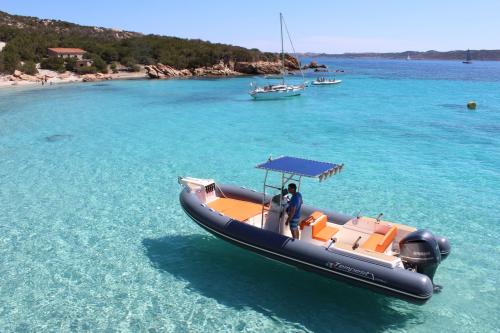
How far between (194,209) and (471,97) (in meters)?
46.2

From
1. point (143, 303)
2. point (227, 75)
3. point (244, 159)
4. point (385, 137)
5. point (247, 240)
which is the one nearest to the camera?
point (143, 303)

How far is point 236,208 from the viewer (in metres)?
9.98

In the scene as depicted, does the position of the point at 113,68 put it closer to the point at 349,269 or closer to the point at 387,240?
the point at 387,240

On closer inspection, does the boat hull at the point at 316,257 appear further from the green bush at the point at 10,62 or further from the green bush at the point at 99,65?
the green bush at the point at 99,65

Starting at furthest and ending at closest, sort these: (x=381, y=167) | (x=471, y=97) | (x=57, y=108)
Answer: (x=471, y=97)
(x=57, y=108)
(x=381, y=167)

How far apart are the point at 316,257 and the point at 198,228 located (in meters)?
4.42

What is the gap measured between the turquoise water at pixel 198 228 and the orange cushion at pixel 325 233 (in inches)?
36.8

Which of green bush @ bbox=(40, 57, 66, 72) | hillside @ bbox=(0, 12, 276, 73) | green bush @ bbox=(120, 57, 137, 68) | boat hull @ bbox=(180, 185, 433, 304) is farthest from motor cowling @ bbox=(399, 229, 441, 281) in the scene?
green bush @ bbox=(120, 57, 137, 68)

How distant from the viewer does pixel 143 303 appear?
7.81 metres

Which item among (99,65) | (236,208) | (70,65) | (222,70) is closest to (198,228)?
(236,208)

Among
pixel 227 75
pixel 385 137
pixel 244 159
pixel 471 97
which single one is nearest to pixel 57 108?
pixel 244 159

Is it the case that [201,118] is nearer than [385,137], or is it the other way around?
[385,137]

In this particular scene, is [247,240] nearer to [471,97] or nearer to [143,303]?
[143,303]

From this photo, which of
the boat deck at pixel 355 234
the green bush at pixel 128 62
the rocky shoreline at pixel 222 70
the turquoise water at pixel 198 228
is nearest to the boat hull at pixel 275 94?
the turquoise water at pixel 198 228
